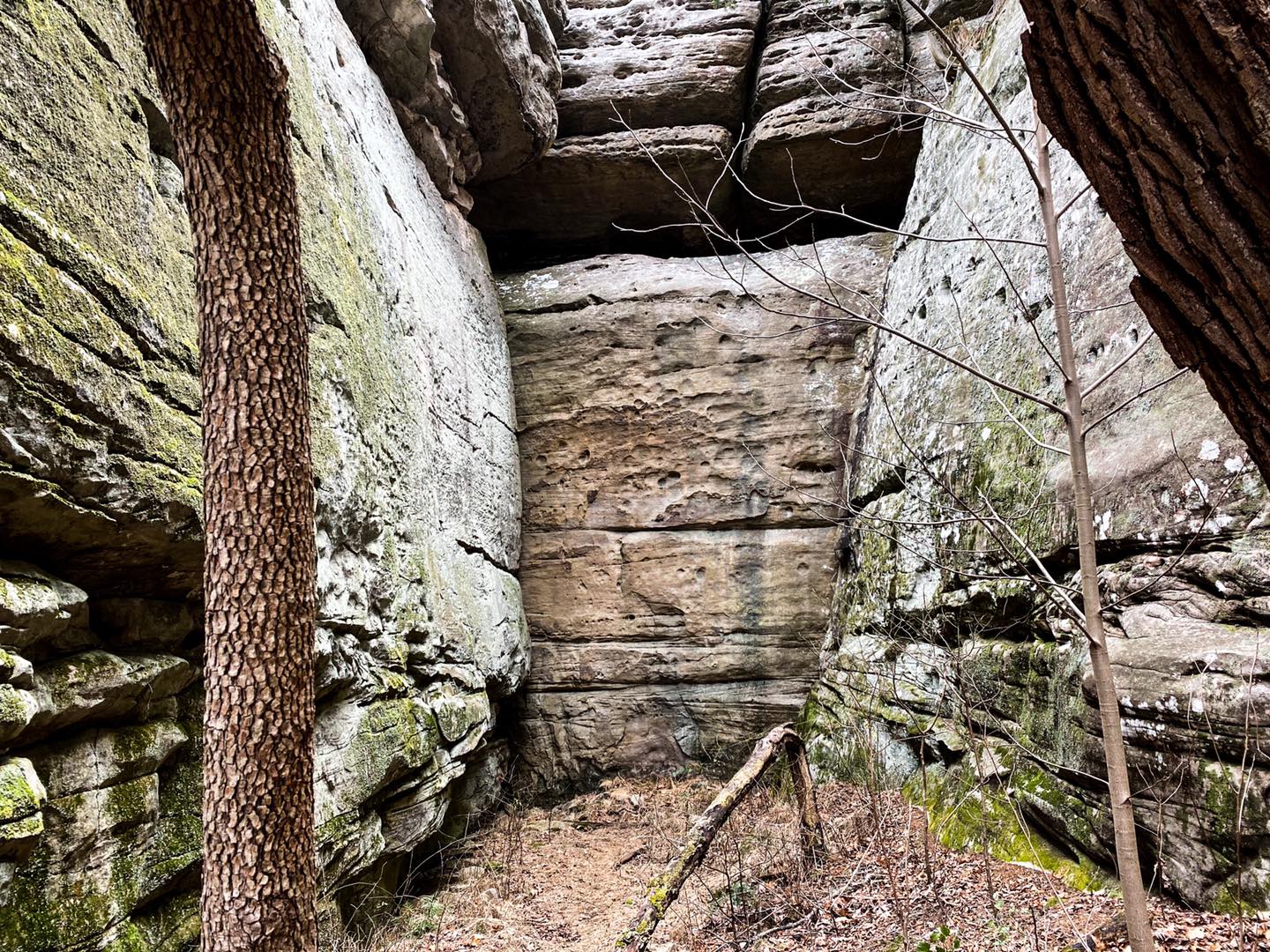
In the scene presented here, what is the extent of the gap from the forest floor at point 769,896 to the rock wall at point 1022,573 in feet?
0.89

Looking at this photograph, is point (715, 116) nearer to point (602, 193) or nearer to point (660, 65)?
point (660, 65)

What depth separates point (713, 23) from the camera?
9.48 metres

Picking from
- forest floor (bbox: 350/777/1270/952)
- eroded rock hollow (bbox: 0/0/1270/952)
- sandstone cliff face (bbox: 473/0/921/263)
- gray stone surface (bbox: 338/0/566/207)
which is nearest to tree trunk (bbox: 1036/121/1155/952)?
eroded rock hollow (bbox: 0/0/1270/952)

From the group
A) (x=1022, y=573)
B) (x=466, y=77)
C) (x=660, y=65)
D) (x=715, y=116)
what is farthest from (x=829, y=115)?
(x=1022, y=573)

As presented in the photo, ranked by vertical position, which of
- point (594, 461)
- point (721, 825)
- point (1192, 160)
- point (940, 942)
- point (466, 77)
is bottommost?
point (940, 942)

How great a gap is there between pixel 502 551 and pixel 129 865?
5.16 metres

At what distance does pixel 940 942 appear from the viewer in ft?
12.1

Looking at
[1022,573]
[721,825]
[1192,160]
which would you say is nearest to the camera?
[1192,160]

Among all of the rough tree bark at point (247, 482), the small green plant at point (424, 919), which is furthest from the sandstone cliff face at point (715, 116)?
the small green plant at point (424, 919)

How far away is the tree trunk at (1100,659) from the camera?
2305mm

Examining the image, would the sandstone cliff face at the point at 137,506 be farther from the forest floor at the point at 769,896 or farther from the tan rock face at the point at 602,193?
the tan rock face at the point at 602,193

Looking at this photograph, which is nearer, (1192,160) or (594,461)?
(1192,160)

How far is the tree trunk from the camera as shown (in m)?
2.30

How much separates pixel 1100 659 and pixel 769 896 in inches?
116
